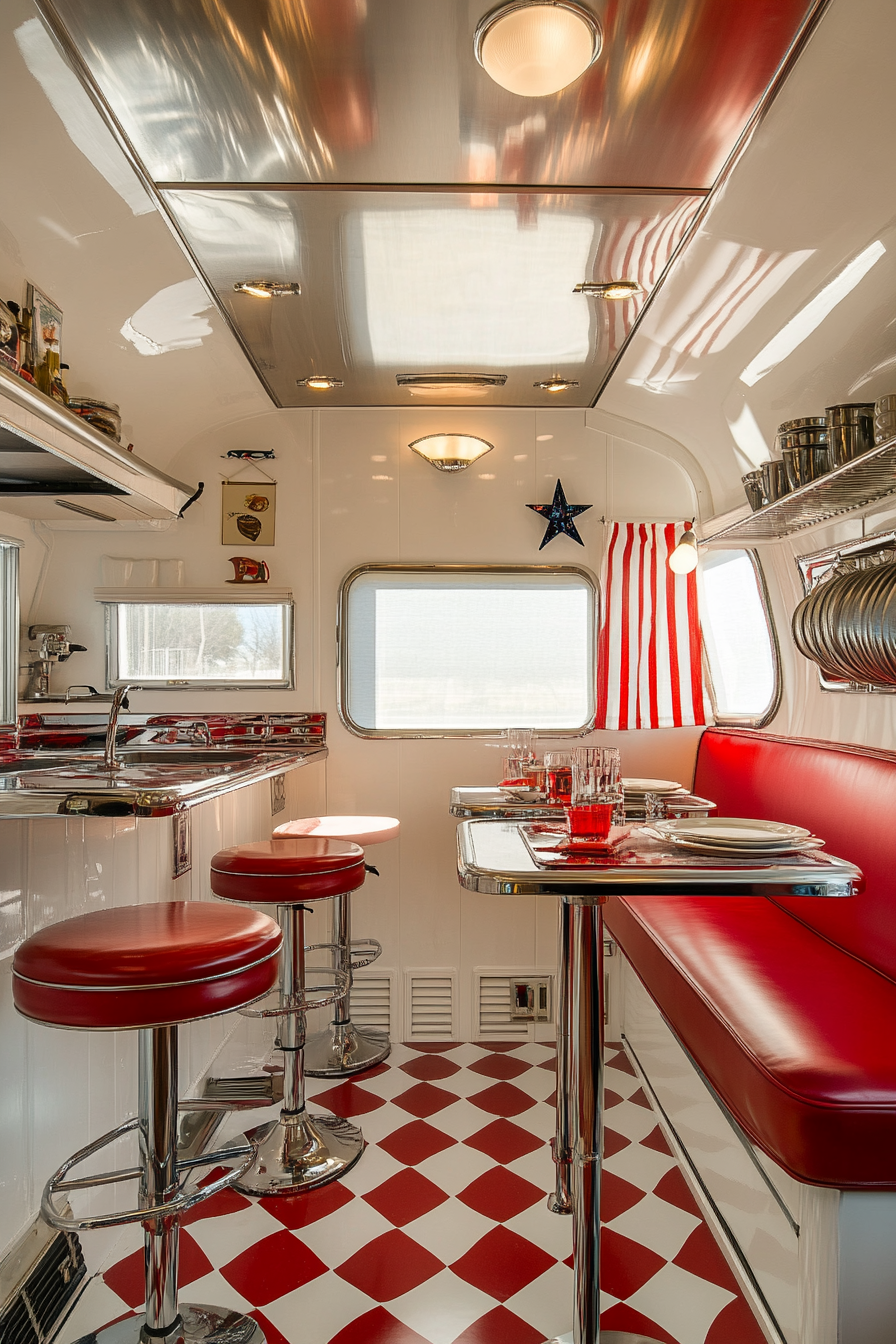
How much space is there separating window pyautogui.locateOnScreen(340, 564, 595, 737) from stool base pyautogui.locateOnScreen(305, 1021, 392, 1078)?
50.9 inches

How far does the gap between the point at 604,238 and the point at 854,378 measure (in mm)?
837

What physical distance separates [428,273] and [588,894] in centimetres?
203

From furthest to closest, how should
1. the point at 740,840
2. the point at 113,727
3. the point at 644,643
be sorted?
1. the point at 644,643
2. the point at 113,727
3. the point at 740,840

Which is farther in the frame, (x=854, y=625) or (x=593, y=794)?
(x=854, y=625)

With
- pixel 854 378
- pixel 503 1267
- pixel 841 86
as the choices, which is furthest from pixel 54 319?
pixel 503 1267

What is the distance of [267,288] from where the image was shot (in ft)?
9.21

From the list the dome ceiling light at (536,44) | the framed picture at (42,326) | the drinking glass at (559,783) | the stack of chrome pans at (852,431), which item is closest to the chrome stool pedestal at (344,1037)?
the drinking glass at (559,783)

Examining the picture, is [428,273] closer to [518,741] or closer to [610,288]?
[610,288]

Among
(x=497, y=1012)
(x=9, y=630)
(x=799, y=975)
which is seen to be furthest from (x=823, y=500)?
(x=9, y=630)

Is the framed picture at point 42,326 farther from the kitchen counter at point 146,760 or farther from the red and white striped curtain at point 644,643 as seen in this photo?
the red and white striped curtain at point 644,643

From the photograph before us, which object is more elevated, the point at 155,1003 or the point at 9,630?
the point at 9,630

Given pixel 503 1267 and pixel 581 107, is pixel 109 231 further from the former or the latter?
pixel 503 1267

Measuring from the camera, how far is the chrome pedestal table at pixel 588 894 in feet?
5.31

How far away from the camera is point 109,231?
7.71ft
